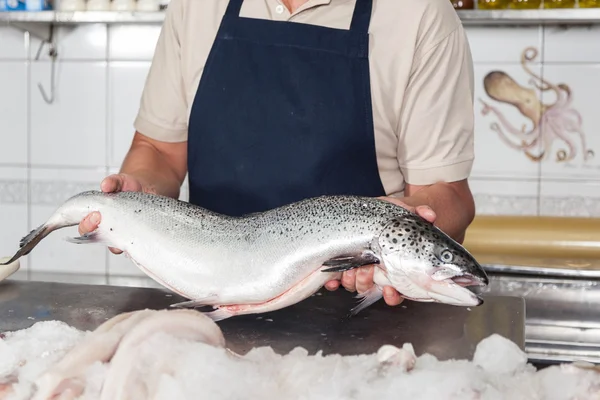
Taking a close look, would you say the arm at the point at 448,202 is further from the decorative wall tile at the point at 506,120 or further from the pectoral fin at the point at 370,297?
the decorative wall tile at the point at 506,120

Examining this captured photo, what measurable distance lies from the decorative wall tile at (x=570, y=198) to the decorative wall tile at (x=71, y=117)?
6.33 feet

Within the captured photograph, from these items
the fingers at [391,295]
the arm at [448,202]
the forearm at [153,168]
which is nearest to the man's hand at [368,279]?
the fingers at [391,295]

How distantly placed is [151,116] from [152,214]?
57 centimetres

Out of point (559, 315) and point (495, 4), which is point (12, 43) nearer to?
point (495, 4)

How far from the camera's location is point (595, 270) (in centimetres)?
200

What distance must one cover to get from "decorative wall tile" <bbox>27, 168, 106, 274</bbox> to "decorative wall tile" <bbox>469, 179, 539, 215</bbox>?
1.66 metres

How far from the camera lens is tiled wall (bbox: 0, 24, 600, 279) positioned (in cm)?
312

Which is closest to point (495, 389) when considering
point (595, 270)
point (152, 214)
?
point (152, 214)

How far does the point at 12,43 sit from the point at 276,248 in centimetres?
250

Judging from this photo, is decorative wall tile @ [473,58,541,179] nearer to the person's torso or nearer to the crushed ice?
the person's torso

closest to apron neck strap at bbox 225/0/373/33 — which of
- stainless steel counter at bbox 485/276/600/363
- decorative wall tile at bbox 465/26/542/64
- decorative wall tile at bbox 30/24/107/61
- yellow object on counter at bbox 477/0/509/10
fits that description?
stainless steel counter at bbox 485/276/600/363

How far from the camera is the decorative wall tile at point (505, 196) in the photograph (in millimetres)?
3168

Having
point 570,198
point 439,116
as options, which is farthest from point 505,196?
point 439,116

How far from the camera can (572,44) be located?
3086 millimetres
